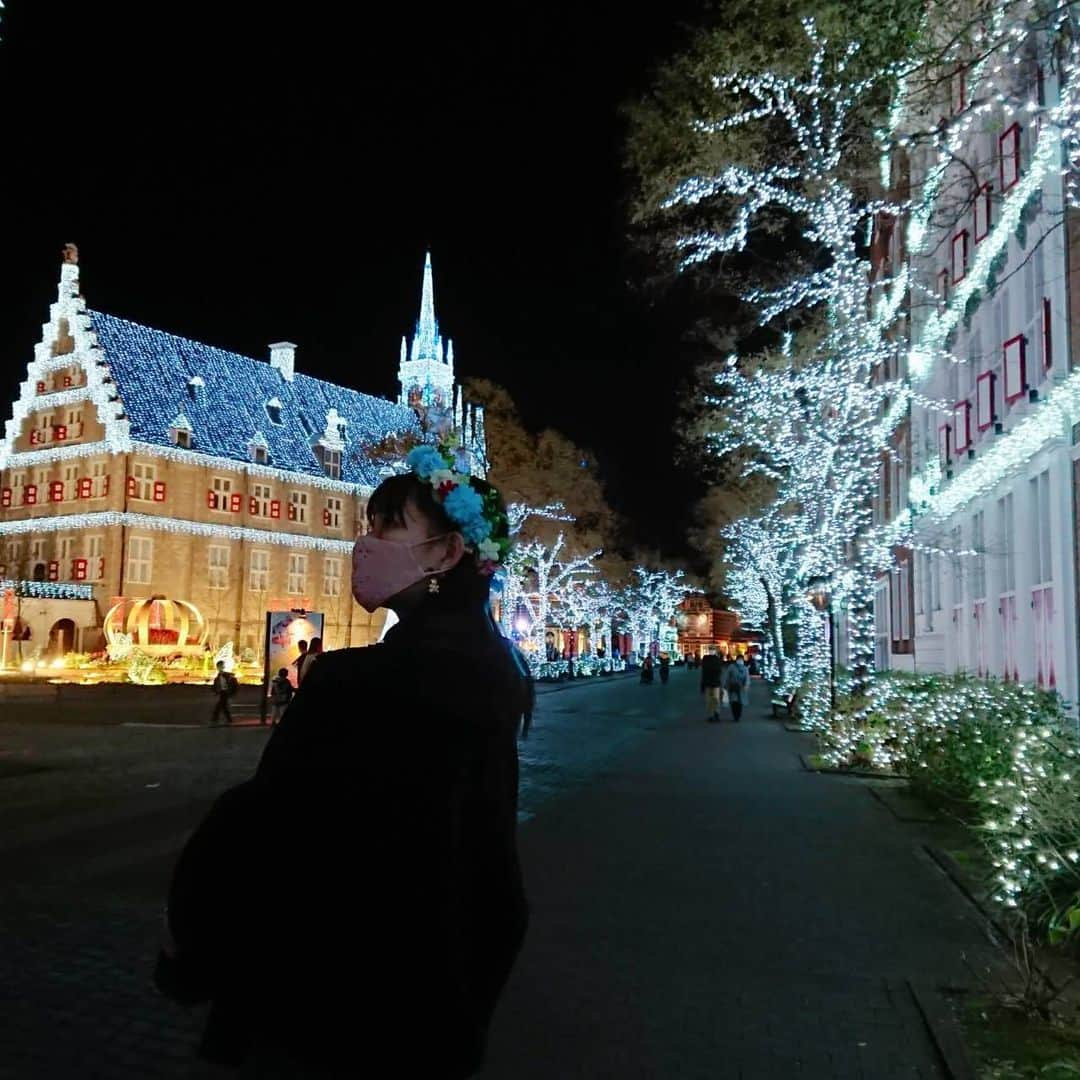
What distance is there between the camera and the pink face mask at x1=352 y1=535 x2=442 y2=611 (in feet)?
8.43

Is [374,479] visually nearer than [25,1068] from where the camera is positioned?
No

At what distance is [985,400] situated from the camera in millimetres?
16953

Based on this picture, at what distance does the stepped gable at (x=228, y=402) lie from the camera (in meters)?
50.0

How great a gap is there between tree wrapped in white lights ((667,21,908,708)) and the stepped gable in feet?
103

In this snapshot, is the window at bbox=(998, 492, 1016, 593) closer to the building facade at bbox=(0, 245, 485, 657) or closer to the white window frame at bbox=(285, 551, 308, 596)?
the building facade at bbox=(0, 245, 485, 657)

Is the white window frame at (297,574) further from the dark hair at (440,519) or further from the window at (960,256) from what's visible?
the dark hair at (440,519)

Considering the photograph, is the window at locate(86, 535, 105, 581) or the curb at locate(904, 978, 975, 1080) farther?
the window at locate(86, 535, 105, 581)

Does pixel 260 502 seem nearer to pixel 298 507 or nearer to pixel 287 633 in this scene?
pixel 298 507

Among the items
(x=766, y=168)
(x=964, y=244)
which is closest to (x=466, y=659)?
(x=766, y=168)

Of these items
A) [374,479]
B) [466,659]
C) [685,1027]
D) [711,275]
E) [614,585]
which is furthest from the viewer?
[614,585]

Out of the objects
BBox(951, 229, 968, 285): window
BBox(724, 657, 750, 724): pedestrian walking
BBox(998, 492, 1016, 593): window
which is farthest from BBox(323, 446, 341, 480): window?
BBox(998, 492, 1016, 593): window

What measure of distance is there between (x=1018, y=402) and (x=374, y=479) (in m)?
48.9

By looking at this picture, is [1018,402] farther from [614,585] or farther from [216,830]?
[614,585]

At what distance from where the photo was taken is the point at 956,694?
517 inches
